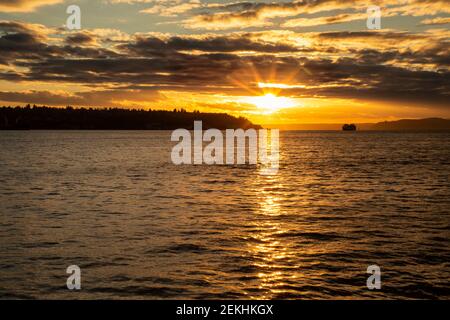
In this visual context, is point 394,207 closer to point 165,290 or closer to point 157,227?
point 157,227

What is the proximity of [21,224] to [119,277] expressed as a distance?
13599 millimetres

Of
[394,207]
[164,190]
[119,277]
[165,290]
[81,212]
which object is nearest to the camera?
[165,290]

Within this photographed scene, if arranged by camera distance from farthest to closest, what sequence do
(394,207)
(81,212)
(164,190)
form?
(164,190) < (394,207) < (81,212)

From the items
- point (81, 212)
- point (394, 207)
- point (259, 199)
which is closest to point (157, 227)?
point (81, 212)

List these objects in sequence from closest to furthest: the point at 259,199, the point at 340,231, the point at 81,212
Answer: the point at 340,231 < the point at 81,212 < the point at 259,199

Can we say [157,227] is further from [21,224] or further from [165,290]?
[165,290]

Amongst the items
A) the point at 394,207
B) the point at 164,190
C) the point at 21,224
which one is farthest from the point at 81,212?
the point at 394,207

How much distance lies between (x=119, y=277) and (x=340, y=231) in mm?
14194

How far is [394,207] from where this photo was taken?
36.2 meters
